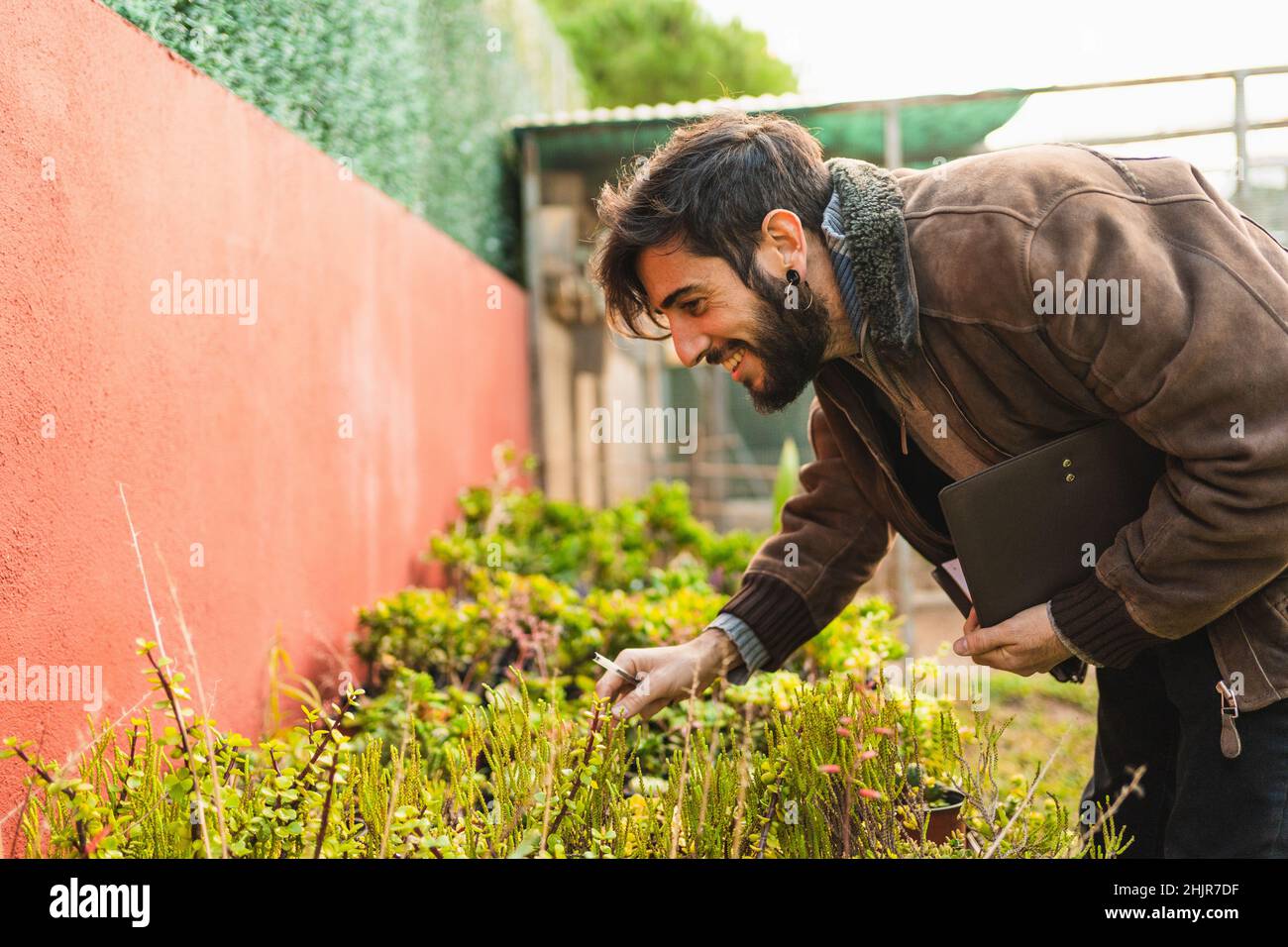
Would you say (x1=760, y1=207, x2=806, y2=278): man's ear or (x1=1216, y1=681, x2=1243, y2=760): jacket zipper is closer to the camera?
(x1=1216, y1=681, x2=1243, y2=760): jacket zipper

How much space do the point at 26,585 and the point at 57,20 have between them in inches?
46.9

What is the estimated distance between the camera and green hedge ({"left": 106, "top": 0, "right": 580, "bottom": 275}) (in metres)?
3.13

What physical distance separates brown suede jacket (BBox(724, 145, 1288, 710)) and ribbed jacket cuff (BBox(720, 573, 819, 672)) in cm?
46

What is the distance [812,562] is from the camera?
2432 millimetres

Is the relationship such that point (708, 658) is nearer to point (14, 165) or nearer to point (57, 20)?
point (14, 165)

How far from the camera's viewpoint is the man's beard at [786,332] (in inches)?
80.4

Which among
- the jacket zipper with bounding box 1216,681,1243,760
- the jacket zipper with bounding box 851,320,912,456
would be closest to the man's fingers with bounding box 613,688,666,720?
the jacket zipper with bounding box 851,320,912,456

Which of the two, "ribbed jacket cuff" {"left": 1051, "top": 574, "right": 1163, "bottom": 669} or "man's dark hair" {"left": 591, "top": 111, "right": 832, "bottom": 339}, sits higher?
"man's dark hair" {"left": 591, "top": 111, "right": 832, "bottom": 339}

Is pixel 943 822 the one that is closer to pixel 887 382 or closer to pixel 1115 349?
pixel 887 382

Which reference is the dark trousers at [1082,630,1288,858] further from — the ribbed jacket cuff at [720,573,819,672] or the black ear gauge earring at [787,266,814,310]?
the black ear gauge earring at [787,266,814,310]

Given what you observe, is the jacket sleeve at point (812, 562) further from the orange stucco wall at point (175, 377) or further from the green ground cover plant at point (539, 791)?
the orange stucco wall at point (175, 377)

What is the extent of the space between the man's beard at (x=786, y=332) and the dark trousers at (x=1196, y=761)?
92cm

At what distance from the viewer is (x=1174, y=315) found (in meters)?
1.73
